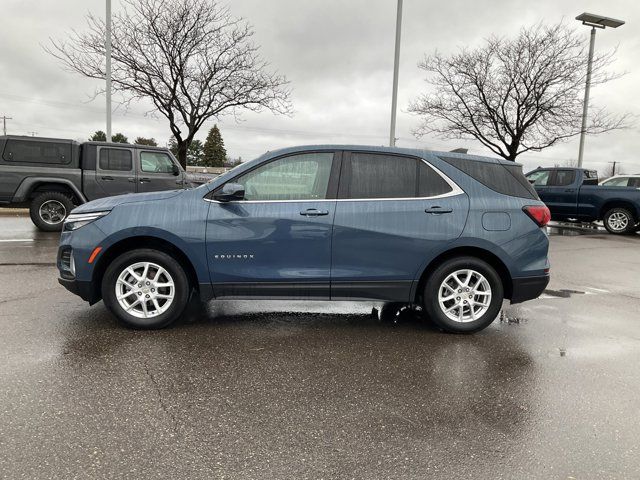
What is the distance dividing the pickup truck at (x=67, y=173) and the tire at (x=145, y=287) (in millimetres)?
7421

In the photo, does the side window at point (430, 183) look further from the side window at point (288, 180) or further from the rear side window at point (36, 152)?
the rear side window at point (36, 152)

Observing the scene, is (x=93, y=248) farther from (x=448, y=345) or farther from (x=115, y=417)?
(x=448, y=345)

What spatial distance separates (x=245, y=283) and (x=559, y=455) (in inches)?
109

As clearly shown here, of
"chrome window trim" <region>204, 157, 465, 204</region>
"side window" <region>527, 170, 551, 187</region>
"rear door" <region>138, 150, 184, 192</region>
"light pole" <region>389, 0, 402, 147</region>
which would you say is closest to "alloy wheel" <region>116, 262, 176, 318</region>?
"chrome window trim" <region>204, 157, 465, 204</region>

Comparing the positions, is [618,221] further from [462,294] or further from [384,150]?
[384,150]

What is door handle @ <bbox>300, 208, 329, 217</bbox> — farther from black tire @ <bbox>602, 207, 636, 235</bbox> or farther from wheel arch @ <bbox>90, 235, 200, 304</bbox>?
black tire @ <bbox>602, 207, 636, 235</bbox>

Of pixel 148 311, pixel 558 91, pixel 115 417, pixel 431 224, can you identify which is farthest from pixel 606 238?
pixel 115 417

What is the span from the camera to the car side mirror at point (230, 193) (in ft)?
13.9

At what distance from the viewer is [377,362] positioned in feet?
12.8

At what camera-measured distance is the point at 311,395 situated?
3246 millimetres

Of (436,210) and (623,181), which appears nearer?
(436,210)

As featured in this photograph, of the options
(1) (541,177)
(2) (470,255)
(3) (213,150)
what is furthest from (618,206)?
(3) (213,150)

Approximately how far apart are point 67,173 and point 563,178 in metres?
14.0

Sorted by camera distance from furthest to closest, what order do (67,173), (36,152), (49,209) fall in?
(49,209) < (67,173) < (36,152)
